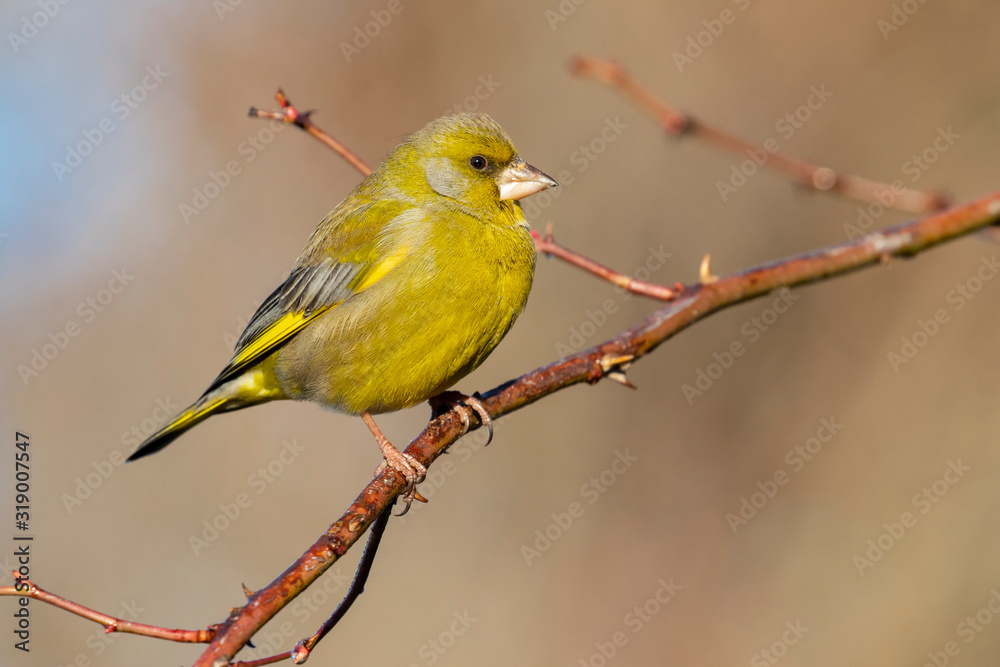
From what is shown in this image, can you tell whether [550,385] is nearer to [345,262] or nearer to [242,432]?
[345,262]

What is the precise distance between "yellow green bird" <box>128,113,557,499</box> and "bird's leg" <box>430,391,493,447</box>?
17cm

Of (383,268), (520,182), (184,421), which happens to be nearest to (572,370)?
(383,268)

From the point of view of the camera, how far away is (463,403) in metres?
4.29

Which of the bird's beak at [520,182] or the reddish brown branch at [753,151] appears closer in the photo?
the reddish brown branch at [753,151]

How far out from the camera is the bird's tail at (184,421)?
194 inches

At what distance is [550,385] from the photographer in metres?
3.40

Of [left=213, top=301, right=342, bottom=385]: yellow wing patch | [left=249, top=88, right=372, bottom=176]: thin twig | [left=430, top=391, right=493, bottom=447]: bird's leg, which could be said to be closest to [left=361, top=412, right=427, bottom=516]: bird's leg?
[left=430, top=391, right=493, bottom=447]: bird's leg

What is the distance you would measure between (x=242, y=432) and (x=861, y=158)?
667cm

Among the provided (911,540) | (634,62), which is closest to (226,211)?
(634,62)

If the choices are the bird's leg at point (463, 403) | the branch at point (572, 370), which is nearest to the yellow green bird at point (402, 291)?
the bird's leg at point (463, 403)

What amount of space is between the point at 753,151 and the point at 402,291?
2.39 metres

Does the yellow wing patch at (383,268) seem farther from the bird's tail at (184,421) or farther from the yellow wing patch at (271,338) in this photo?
the bird's tail at (184,421)

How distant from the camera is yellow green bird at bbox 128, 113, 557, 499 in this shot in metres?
4.24

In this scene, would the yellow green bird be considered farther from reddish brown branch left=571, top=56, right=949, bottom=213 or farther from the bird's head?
reddish brown branch left=571, top=56, right=949, bottom=213
